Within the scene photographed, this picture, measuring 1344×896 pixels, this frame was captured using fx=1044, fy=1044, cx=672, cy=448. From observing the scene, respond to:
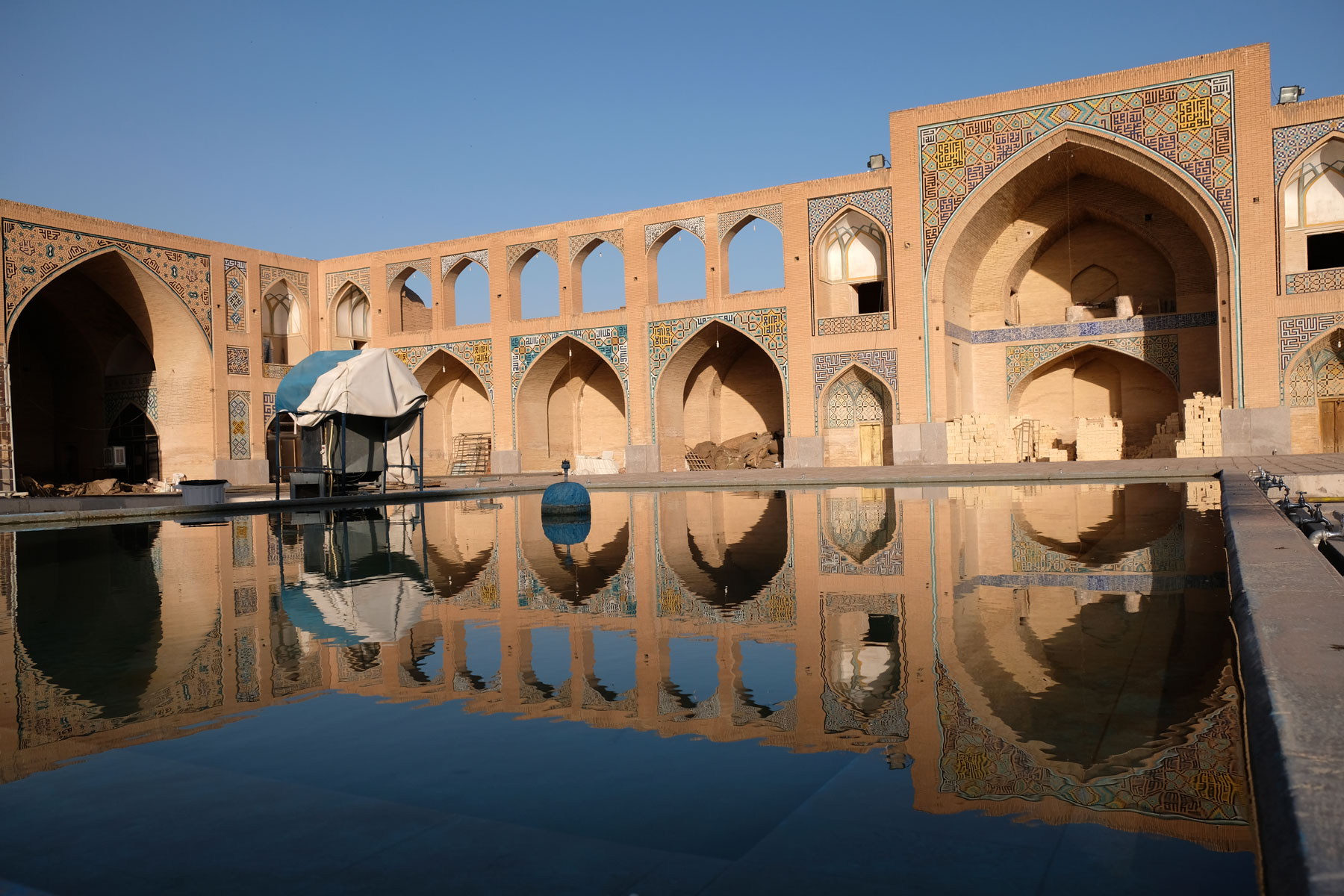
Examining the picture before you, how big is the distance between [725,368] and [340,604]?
18643mm

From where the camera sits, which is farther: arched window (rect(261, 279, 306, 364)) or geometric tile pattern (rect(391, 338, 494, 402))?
arched window (rect(261, 279, 306, 364))

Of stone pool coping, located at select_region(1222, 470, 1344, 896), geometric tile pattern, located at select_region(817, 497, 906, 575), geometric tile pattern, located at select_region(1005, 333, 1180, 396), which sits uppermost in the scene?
geometric tile pattern, located at select_region(1005, 333, 1180, 396)

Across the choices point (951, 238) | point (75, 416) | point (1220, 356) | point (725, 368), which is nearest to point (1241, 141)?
point (1220, 356)

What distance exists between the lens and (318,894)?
4.41 feet

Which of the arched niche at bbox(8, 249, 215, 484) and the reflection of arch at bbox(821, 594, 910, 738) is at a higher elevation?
the arched niche at bbox(8, 249, 215, 484)

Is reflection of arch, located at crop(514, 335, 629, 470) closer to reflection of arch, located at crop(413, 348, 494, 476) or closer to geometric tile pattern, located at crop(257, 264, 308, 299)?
reflection of arch, located at crop(413, 348, 494, 476)

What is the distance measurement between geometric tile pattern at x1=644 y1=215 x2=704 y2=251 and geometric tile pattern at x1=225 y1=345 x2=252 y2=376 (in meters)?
8.78

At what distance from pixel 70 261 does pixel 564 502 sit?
1485 centimetres

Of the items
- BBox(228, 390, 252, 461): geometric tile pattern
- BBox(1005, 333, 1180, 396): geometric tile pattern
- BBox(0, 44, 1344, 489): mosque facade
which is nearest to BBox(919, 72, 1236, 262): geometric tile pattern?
BBox(0, 44, 1344, 489): mosque facade

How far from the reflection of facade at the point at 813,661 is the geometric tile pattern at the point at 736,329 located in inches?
540

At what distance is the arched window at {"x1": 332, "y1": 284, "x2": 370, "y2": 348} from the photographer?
23844mm

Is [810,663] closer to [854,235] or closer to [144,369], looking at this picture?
[854,235]

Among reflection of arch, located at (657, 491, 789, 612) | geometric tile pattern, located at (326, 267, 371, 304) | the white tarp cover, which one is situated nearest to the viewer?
reflection of arch, located at (657, 491, 789, 612)

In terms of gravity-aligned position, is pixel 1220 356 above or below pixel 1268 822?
above
